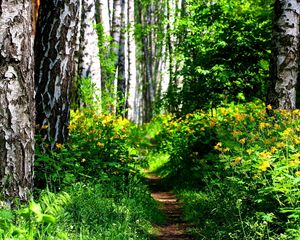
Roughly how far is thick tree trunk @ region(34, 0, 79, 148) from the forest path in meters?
2.00

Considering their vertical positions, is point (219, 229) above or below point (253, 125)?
below

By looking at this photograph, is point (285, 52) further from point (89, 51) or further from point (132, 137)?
point (89, 51)

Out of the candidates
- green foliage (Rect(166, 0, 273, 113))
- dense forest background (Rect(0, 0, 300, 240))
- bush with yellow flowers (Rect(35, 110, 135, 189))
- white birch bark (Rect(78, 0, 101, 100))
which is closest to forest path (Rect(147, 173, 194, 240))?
dense forest background (Rect(0, 0, 300, 240))

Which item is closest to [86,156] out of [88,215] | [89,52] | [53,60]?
[53,60]

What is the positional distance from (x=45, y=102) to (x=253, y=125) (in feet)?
9.18

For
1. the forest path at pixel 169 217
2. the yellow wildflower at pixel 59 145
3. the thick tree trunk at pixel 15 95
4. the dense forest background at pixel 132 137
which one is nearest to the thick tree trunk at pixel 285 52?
the dense forest background at pixel 132 137

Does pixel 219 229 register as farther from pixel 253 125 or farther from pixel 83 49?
pixel 83 49

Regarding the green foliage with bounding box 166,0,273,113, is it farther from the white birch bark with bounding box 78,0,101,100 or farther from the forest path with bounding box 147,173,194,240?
the white birch bark with bounding box 78,0,101,100

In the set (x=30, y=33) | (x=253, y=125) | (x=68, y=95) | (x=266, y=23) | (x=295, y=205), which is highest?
(x=266, y=23)

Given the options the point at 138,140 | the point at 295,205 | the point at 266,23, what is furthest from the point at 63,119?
the point at 266,23

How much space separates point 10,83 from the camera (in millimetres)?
4734

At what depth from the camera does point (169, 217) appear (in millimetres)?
8289

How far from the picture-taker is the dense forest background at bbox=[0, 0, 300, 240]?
4.73 metres

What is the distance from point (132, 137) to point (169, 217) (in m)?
1.66
